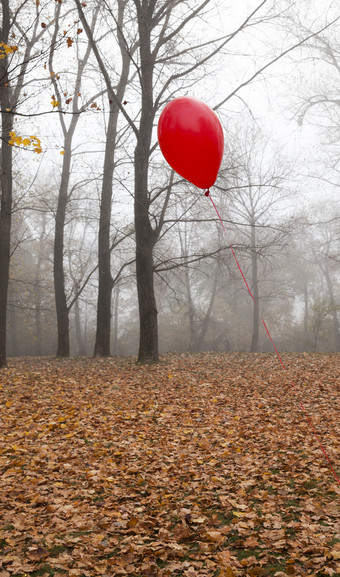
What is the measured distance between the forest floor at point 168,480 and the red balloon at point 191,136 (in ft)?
10.4

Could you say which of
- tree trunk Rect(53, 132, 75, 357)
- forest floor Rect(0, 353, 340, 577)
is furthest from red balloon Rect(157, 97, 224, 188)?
tree trunk Rect(53, 132, 75, 357)

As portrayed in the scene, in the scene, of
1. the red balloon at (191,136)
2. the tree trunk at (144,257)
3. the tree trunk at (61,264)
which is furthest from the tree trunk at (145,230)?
the red balloon at (191,136)

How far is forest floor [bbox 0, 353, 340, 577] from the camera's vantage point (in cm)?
324

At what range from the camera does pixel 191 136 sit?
14.7 ft

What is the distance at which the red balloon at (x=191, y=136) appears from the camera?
448 cm

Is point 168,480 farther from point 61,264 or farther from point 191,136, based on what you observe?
point 61,264

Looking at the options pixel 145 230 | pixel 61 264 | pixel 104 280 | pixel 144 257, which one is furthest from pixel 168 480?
pixel 61 264

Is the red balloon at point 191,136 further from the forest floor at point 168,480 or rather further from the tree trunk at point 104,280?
the tree trunk at point 104,280

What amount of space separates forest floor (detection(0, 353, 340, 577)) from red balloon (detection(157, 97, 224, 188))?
316 centimetres

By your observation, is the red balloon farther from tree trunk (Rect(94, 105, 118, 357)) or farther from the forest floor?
tree trunk (Rect(94, 105, 118, 357))

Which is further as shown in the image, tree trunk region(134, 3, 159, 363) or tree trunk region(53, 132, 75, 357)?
tree trunk region(53, 132, 75, 357)

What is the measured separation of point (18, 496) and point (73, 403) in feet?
10.8

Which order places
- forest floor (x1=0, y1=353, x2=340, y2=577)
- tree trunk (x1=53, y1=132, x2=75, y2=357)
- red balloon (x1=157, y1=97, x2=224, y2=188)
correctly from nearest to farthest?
forest floor (x1=0, y1=353, x2=340, y2=577) < red balloon (x1=157, y1=97, x2=224, y2=188) < tree trunk (x1=53, y1=132, x2=75, y2=357)

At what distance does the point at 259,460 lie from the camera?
5.21 metres
